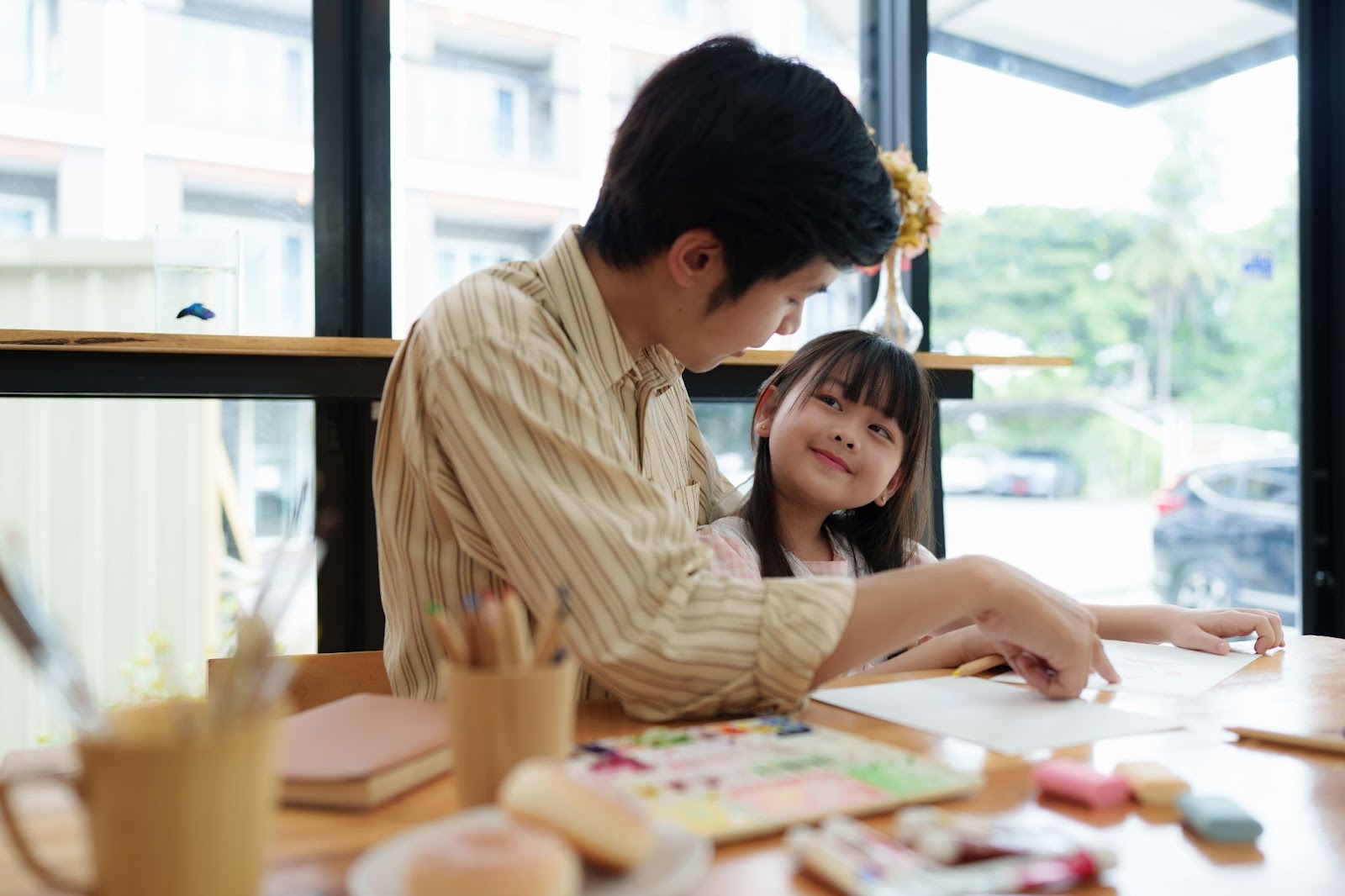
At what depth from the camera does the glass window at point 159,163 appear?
6.14ft

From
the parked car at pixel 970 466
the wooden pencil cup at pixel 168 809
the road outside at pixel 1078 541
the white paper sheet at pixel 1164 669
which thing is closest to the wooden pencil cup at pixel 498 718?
the wooden pencil cup at pixel 168 809

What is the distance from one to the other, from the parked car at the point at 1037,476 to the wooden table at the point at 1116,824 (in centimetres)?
205

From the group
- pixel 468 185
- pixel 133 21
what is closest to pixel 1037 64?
pixel 468 185

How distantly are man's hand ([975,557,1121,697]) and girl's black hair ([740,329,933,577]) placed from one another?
59 cm

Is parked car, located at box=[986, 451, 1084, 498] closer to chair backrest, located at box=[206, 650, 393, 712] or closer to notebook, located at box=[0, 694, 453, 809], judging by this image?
chair backrest, located at box=[206, 650, 393, 712]

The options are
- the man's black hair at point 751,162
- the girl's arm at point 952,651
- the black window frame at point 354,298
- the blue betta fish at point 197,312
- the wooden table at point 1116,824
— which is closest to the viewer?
the wooden table at point 1116,824

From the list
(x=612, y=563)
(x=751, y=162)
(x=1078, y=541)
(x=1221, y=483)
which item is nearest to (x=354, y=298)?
(x=751, y=162)

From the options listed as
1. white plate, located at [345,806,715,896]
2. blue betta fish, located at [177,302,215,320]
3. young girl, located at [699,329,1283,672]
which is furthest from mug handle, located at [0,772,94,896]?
blue betta fish, located at [177,302,215,320]

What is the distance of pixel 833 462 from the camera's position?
1.59 meters

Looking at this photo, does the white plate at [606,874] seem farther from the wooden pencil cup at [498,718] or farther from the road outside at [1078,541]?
the road outside at [1078,541]

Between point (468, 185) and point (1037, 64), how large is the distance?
1.70m

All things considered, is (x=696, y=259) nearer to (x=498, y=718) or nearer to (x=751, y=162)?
(x=751, y=162)

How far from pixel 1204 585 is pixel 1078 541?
1.34 feet

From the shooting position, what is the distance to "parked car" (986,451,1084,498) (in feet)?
9.75
